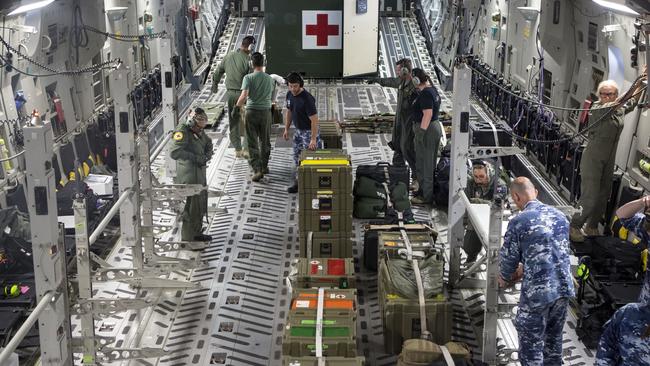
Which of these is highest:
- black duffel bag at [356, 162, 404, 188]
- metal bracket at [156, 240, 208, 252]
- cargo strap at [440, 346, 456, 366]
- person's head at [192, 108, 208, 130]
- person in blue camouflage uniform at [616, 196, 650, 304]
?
person's head at [192, 108, 208, 130]

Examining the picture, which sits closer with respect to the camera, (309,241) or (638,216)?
(638,216)

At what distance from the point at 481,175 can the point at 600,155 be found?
127 cm

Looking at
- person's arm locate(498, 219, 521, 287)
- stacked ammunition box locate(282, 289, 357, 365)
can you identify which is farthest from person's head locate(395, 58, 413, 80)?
person's arm locate(498, 219, 521, 287)

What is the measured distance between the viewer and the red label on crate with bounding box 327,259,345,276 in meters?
7.36

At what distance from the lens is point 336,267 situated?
7445mm

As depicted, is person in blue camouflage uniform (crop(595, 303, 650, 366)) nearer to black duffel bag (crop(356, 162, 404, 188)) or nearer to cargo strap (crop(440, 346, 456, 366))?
cargo strap (crop(440, 346, 456, 366))

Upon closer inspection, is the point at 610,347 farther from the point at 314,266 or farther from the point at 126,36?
the point at 126,36

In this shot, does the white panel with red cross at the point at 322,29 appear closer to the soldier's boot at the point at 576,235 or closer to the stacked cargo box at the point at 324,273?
the stacked cargo box at the point at 324,273

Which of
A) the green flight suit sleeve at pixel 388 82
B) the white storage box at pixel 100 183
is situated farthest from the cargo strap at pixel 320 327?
the green flight suit sleeve at pixel 388 82

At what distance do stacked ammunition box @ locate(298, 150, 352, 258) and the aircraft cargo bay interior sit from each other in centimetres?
2

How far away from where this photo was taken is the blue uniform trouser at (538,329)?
19.4 feet

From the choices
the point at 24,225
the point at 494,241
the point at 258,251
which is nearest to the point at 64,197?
the point at 24,225

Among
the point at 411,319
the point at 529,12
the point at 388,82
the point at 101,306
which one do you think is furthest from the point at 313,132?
the point at 388,82

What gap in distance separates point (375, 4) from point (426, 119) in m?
6.92
